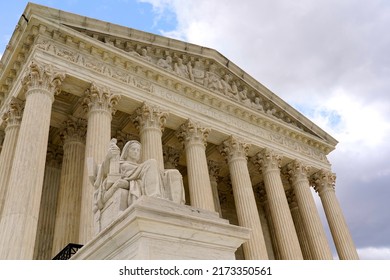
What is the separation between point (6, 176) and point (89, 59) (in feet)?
21.6

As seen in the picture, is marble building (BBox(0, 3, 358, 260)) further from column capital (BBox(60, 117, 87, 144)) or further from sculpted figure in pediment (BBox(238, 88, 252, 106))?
sculpted figure in pediment (BBox(238, 88, 252, 106))

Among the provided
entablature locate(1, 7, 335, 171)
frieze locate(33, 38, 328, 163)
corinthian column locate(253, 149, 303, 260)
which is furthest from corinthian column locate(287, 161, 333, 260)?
corinthian column locate(253, 149, 303, 260)

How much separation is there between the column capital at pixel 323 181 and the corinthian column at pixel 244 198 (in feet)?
24.7

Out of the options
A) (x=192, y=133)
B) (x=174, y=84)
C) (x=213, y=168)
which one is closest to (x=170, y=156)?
(x=192, y=133)

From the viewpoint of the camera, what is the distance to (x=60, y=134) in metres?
20.5

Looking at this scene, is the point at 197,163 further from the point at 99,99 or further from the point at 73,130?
the point at 73,130

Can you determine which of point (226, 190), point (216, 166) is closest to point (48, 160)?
point (216, 166)

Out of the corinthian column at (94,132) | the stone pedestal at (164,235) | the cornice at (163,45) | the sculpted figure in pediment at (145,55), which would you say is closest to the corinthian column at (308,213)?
the cornice at (163,45)

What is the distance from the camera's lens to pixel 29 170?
1410 centimetres

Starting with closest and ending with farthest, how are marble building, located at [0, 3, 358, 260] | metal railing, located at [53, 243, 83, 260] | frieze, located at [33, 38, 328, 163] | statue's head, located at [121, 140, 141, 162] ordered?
marble building, located at [0, 3, 358, 260], statue's head, located at [121, 140, 141, 162], metal railing, located at [53, 243, 83, 260], frieze, located at [33, 38, 328, 163]

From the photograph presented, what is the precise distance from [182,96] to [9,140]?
366 inches

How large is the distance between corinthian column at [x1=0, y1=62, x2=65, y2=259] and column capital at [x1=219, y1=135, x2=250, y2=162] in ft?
34.3

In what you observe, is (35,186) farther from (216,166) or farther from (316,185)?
(316,185)

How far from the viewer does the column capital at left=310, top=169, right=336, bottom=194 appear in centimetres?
2789
